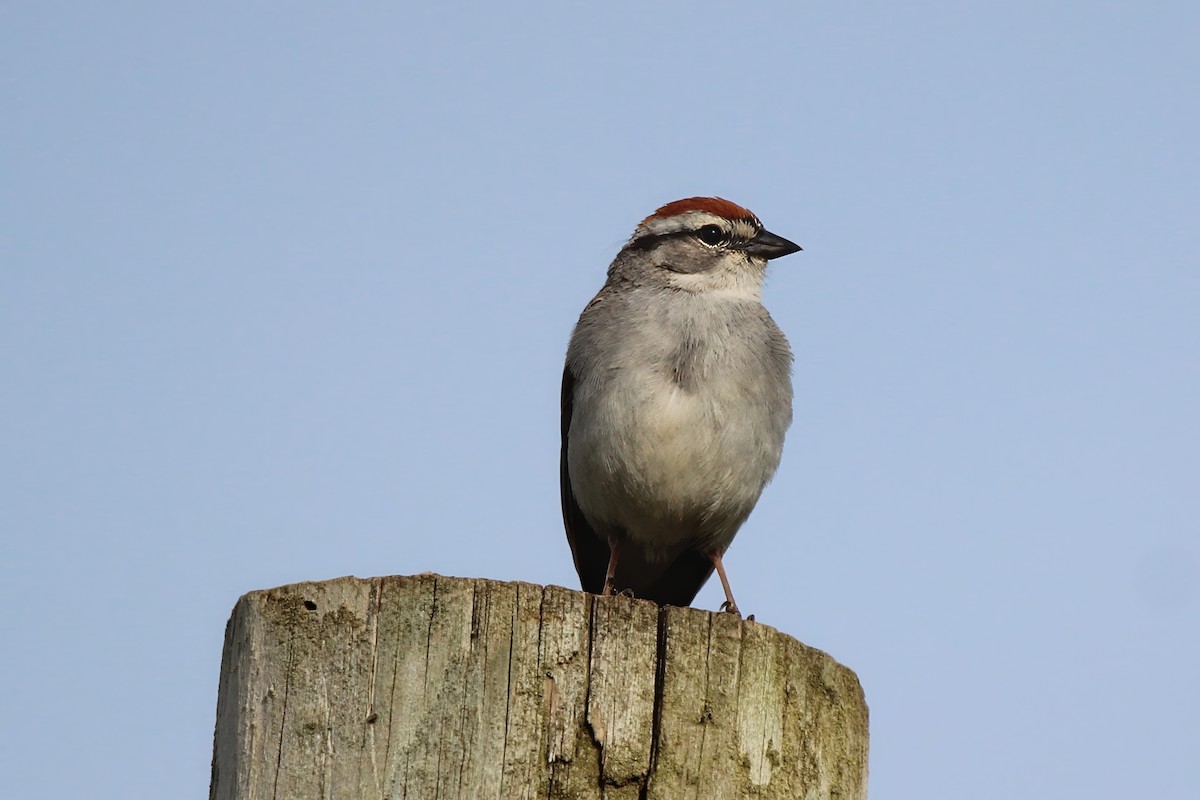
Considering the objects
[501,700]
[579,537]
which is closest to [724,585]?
[579,537]

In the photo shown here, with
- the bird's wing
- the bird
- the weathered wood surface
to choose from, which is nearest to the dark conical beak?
the bird

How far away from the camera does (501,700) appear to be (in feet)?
11.4

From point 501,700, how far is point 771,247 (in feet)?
16.2

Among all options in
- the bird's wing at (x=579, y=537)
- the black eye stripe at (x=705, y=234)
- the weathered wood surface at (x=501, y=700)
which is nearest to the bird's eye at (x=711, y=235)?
the black eye stripe at (x=705, y=234)

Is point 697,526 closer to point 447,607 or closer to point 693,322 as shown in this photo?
point 693,322

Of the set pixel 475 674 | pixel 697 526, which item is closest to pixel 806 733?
pixel 475 674

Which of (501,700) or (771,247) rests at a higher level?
(771,247)

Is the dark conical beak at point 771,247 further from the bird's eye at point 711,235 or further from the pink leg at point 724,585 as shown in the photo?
the pink leg at point 724,585

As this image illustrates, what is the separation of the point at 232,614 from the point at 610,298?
4.07 metres

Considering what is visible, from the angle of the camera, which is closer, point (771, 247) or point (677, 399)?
point (677, 399)

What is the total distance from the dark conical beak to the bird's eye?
0.55ft

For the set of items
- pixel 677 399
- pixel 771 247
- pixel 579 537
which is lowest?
pixel 579 537

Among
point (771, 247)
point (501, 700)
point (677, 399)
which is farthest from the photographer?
point (771, 247)

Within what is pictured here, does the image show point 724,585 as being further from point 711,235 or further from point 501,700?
point 501,700
